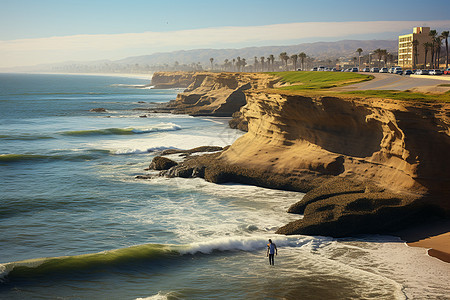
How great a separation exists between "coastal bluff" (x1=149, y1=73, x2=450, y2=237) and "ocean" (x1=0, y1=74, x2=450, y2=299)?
3.85 feet

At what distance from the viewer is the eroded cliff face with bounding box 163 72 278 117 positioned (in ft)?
266

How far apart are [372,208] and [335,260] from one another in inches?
187

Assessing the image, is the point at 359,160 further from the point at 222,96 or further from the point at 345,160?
the point at 222,96

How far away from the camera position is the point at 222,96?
95375mm

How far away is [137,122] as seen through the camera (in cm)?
7419

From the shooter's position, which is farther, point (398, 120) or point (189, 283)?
point (398, 120)

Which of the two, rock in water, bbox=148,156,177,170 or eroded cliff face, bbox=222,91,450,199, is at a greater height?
eroded cliff face, bbox=222,91,450,199

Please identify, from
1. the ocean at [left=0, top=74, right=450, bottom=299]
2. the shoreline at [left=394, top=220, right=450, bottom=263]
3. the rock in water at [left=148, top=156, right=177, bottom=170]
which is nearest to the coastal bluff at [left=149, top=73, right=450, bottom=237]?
the shoreline at [left=394, top=220, right=450, bottom=263]

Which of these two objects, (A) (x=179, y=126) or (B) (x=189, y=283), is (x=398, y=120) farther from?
(A) (x=179, y=126)

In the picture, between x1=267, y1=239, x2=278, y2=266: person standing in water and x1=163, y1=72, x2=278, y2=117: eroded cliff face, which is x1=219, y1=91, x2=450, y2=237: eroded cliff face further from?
x1=163, y1=72, x2=278, y2=117: eroded cliff face

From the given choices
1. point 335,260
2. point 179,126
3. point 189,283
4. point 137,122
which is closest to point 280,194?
point 335,260

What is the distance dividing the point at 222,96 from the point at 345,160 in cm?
6838

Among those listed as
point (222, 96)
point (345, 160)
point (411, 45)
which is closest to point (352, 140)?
point (345, 160)

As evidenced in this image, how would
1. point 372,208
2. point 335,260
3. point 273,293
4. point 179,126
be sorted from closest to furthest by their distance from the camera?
1. point 273,293
2. point 335,260
3. point 372,208
4. point 179,126
